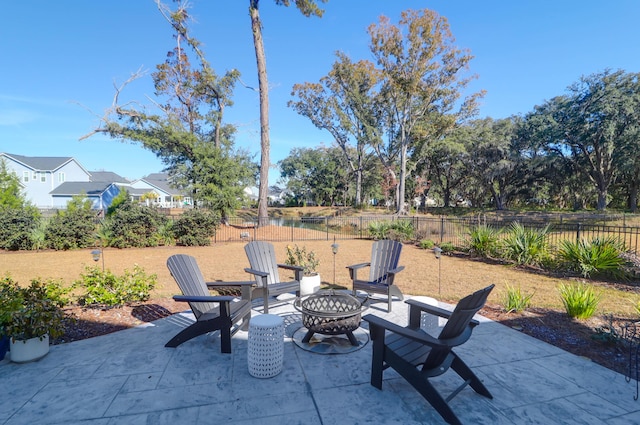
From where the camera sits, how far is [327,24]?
14367mm

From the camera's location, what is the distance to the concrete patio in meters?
2.11

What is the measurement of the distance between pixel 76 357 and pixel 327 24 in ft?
51.2

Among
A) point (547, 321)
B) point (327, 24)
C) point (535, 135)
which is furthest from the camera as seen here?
point (535, 135)

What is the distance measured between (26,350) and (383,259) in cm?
431

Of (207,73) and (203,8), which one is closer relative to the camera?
(203,8)

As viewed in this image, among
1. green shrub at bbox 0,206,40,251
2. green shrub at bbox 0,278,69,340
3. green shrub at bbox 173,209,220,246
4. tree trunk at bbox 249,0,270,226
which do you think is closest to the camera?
green shrub at bbox 0,278,69,340

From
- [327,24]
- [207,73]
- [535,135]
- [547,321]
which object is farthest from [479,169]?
[547,321]

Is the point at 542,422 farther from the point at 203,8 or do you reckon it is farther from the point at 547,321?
the point at 203,8

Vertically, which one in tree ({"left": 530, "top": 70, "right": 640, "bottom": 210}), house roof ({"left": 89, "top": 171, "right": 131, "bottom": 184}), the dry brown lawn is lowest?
the dry brown lawn

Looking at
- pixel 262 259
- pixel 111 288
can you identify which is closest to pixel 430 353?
pixel 262 259

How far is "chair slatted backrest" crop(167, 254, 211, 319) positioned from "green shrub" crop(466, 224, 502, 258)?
301 inches

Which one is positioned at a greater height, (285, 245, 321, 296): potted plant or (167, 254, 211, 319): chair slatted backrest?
(167, 254, 211, 319): chair slatted backrest

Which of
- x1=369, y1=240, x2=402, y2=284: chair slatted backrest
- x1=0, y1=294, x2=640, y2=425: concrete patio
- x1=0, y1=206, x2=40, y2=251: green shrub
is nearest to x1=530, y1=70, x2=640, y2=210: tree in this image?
x1=369, y1=240, x2=402, y2=284: chair slatted backrest

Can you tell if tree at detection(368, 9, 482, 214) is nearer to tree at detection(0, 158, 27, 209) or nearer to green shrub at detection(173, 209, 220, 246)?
green shrub at detection(173, 209, 220, 246)
